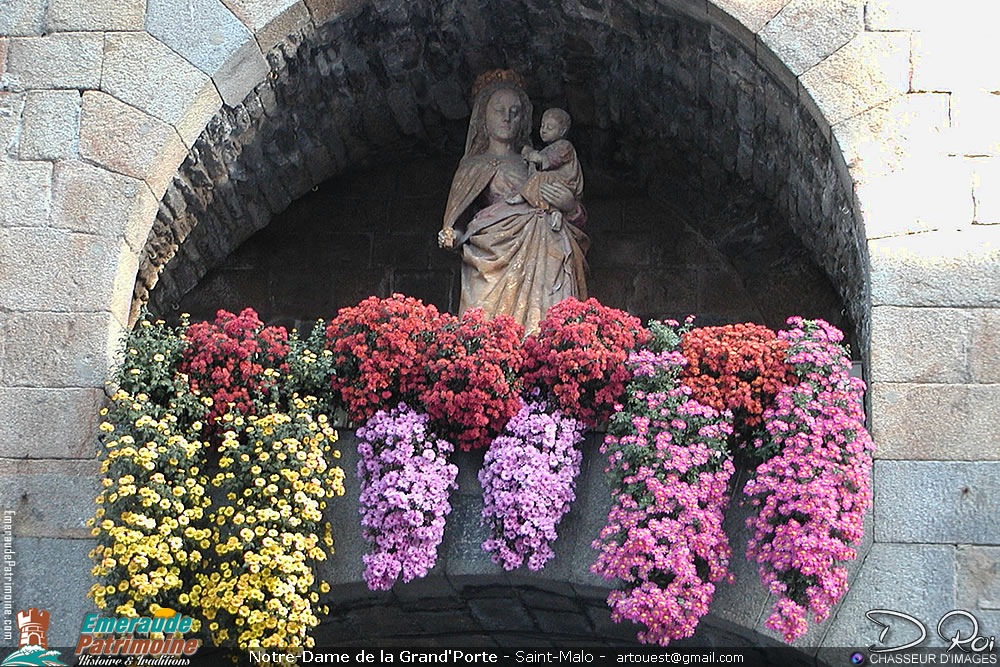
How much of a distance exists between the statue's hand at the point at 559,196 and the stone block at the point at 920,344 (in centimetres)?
170

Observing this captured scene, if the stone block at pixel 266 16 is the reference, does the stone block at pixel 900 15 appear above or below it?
above

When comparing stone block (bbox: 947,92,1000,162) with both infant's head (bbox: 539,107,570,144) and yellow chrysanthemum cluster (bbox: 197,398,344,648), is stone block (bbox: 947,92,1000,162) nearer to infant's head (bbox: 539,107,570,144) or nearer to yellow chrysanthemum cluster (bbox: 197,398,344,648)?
infant's head (bbox: 539,107,570,144)

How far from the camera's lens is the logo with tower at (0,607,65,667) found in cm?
710

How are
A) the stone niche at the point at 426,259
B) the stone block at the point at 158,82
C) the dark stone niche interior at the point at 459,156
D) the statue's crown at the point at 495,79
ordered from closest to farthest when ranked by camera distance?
1. the stone block at the point at 158,82
2. the dark stone niche interior at the point at 459,156
3. the statue's crown at the point at 495,79
4. the stone niche at the point at 426,259

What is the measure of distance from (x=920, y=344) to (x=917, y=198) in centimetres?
62

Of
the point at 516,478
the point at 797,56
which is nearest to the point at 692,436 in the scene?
the point at 516,478

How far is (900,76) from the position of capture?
7.79 metres

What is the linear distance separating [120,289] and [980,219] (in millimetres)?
3512

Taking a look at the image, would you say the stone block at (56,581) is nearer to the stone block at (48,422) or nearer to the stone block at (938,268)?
the stone block at (48,422)

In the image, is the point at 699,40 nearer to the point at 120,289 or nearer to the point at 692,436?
the point at 692,436

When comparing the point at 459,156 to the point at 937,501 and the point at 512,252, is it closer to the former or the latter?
the point at 512,252

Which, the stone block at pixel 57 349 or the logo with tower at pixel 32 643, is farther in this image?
the stone block at pixel 57 349

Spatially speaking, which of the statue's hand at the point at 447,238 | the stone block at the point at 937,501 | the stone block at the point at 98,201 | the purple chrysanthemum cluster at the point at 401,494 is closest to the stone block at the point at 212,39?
the stone block at the point at 98,201

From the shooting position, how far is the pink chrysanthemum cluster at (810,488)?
6730mm
